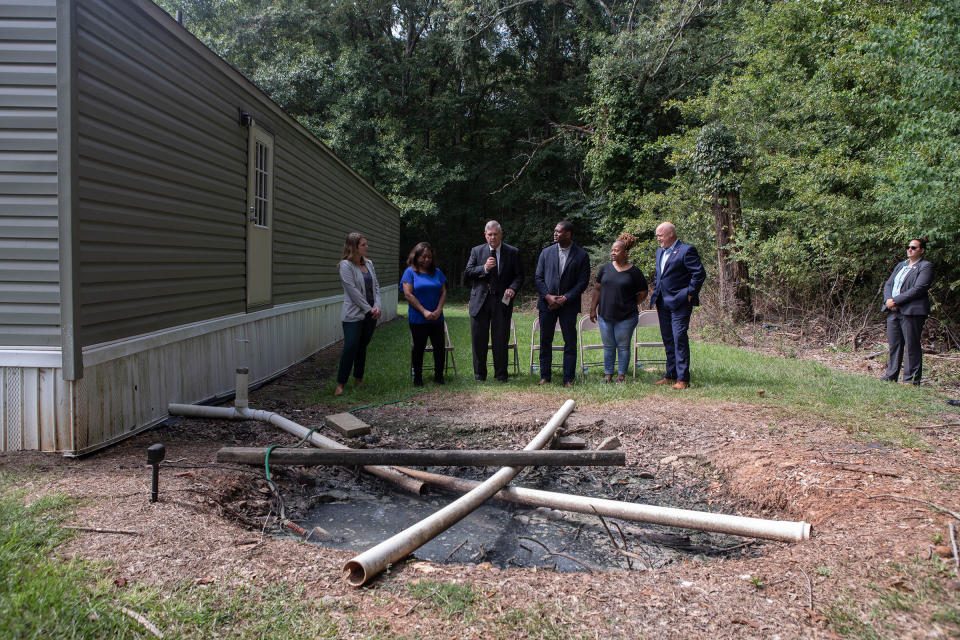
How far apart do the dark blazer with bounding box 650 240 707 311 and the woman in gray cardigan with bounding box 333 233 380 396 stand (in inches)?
134

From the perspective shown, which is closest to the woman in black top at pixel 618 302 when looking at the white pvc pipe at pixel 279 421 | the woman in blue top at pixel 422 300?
the woman in blue top at pixel 422 300

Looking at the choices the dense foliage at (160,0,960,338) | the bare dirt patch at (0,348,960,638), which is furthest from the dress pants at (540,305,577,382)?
the dense foliage at (160,0,960,338)

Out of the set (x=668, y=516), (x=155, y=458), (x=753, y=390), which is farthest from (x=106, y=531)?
(x=753, y=390)

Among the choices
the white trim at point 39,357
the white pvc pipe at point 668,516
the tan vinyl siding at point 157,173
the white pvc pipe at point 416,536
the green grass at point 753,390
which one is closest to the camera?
the white pvc pipe at point 416,536

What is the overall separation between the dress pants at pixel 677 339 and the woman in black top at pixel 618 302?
1.18ft

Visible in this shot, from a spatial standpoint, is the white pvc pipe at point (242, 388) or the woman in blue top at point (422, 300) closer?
the white pvc pipe at point (242, 388)

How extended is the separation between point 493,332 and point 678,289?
231 cm

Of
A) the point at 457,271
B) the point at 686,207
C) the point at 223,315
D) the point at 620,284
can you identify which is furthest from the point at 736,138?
the point at 457,271

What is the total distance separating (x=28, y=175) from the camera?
4.14 meters

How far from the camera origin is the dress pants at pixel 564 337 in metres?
7.39

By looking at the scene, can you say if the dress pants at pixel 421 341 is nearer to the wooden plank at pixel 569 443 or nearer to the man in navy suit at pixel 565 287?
the man in navy suit at pixel 565 287

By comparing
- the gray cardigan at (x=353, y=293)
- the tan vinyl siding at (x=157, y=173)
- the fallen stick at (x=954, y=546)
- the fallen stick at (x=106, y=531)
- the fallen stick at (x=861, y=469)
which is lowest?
the fallen stick at (x=106, y=531)

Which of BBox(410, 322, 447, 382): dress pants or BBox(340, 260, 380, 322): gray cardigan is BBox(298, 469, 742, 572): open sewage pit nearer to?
BBox(340, 260, 380, 322): gray cardigan

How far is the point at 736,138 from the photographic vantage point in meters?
14.9
